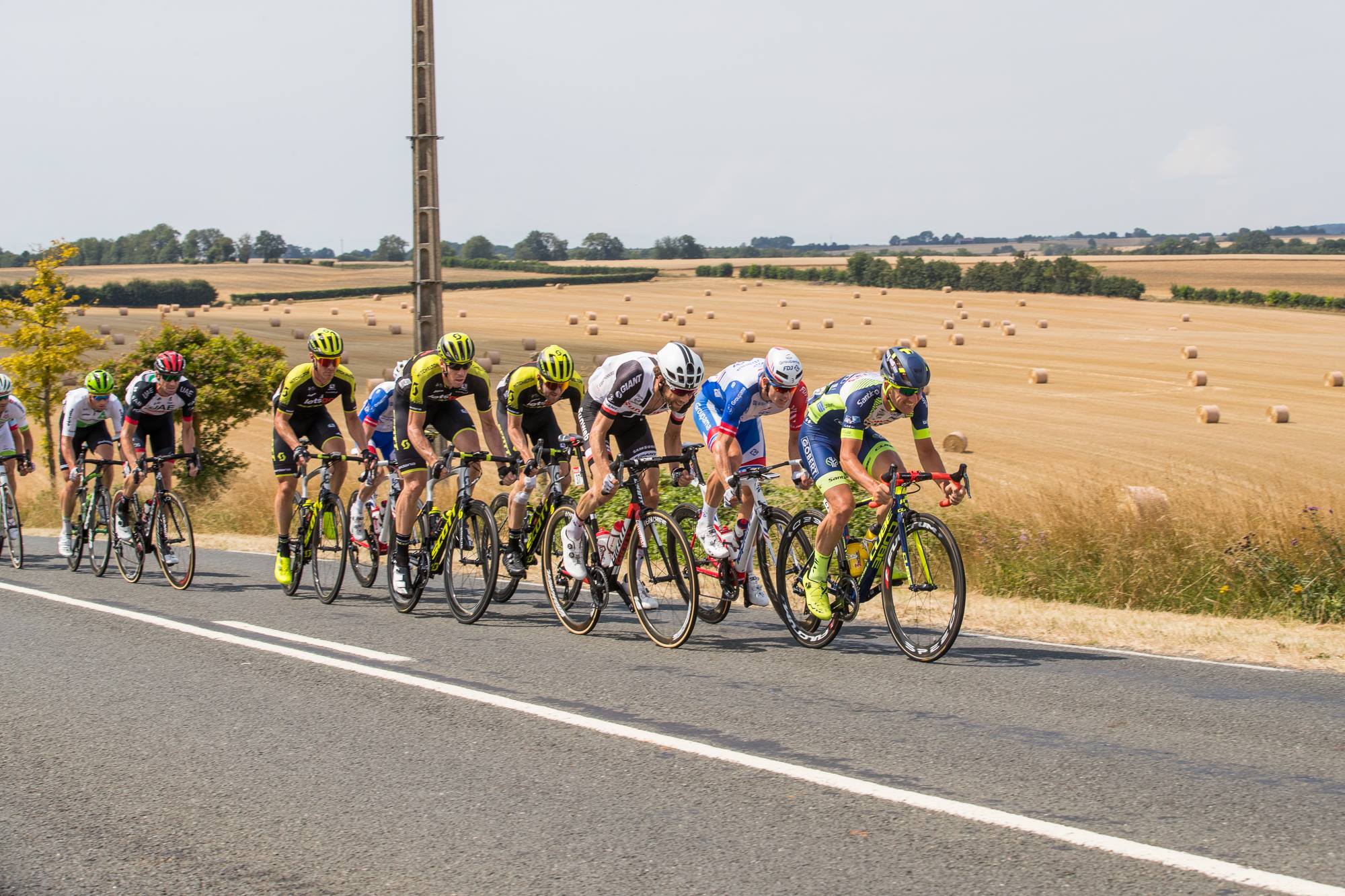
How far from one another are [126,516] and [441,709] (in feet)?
21.8

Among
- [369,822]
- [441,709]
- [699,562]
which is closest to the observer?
[369,822]

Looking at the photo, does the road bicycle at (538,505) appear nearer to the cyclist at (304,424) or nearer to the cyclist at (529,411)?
the cyclist at (529,411)

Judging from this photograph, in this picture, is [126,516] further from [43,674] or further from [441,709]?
[441,709]

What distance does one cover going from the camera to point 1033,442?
28562 millimetres

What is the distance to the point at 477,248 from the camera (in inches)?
5423

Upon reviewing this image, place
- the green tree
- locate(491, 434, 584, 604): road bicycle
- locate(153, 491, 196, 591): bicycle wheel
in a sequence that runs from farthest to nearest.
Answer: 1. the green tree
2. locate(153, 491, 196, 591): bicycle wheel
3. locate(491, 434, 584, 604): road bicycle

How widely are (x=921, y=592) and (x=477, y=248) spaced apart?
133 meters

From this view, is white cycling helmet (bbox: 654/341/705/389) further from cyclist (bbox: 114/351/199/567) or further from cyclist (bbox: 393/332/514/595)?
cyclist (bbox: 114/351/199/567)

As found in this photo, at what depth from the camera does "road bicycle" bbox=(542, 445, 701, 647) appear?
27.1 feet

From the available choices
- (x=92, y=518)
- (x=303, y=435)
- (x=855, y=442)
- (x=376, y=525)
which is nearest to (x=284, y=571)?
(x=376, y=525)

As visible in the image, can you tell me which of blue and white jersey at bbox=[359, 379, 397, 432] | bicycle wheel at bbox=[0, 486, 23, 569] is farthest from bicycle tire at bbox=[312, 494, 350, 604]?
bicycle wheel at bbox=[0, 486, 23, 569]

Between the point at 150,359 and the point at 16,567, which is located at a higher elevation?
the point at 150,359

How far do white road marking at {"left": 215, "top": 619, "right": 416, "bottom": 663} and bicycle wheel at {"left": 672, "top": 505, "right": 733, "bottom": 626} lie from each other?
1824mm

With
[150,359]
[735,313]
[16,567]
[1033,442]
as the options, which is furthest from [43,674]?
[735,313]
